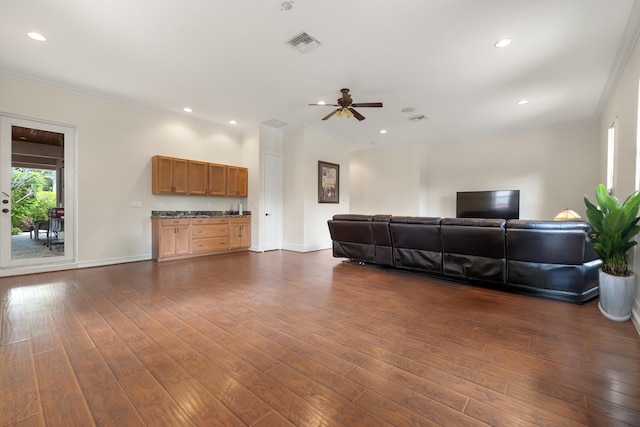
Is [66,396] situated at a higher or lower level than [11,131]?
lower

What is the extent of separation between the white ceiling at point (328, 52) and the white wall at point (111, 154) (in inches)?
11.3

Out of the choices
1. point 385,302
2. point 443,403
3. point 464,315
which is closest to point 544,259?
point 464,315

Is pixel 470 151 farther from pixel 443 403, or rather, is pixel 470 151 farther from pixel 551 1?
pixel 443 403

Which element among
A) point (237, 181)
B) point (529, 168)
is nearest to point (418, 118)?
point (529, 168)

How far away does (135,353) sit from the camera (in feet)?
6.31

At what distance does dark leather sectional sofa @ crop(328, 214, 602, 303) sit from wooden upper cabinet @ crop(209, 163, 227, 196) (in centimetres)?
349

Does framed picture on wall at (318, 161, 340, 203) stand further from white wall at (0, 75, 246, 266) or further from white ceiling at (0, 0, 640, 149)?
white wall at (0, 75, 246, 266)

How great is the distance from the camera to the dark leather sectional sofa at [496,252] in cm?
296

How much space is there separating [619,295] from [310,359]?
114 inches

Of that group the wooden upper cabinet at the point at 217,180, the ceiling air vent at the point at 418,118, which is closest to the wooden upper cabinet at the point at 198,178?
the wooden upper cabinet at the point at 217,180

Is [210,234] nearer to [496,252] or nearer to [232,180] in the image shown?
[232,180]

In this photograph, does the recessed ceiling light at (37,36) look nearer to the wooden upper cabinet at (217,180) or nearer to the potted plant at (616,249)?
the wooden upper cabinet at (217,180)

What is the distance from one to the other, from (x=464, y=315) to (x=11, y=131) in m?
6.62

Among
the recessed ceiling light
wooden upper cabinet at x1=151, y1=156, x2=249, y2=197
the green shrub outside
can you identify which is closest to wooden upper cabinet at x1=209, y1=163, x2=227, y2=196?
wooden upper cabinet at x1=151, y1=156, x2=249, y2=197
